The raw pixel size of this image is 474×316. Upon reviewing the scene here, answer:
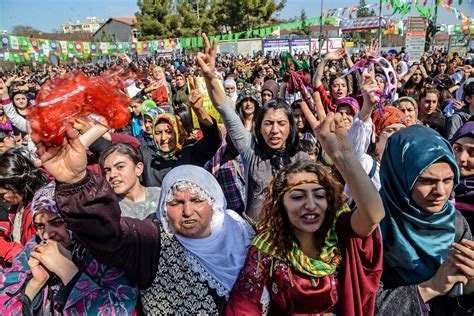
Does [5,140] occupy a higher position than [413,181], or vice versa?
[413,181]

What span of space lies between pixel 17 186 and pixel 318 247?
201 cm

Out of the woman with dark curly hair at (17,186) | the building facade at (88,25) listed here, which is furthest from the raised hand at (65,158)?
the building facade at (88,25)

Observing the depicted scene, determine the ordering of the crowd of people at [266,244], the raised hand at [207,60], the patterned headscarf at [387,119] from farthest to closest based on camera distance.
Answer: the patterned headscarf at [387,119]
the raised hand at [207,60]
the crowd of people at [266,244]

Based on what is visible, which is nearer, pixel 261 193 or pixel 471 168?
pixel 471 168

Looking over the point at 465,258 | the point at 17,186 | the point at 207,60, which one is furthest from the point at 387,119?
the point at 17,186

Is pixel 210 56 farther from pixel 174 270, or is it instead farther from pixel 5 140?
pixel 5 140

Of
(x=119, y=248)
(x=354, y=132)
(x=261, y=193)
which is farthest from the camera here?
(x=261, y=193)

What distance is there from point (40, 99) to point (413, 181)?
157cm

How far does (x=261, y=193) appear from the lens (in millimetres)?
2766

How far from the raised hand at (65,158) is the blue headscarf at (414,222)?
135 centimetres

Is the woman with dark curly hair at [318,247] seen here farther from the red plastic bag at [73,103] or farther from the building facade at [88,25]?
the building facade at [88,25]

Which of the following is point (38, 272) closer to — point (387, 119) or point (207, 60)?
point (207, 60)

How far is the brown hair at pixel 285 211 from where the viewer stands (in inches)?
68.9

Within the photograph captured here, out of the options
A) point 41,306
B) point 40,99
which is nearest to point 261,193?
point 41,306
